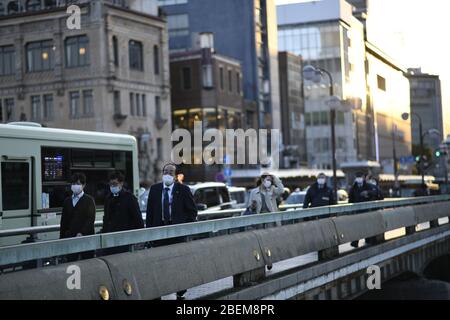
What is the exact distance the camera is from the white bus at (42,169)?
18.2m

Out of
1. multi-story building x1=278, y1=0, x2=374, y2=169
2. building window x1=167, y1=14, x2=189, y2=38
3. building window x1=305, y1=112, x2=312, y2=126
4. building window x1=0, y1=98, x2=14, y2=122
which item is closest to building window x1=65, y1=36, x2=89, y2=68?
building window x1=0, y1=98, x2=14, y2=122

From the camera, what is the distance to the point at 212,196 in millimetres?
28500

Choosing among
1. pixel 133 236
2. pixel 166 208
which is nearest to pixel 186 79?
pixel 166 208

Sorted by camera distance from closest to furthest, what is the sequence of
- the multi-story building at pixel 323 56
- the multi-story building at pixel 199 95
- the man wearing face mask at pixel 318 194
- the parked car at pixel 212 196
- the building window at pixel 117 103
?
the man wearing face mask at pixel 318 194, the parked car at pixel 212 196, the building window at pixel 117 103, the multi-story building at pixel 199 95, the multi-story building at pixel 323 56

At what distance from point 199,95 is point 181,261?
67697mm

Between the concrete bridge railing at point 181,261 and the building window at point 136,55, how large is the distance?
51.9 m

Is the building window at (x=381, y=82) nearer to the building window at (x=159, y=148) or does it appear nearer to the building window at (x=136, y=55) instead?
the building window at (x=159, y=148)

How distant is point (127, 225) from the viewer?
41.6 ft

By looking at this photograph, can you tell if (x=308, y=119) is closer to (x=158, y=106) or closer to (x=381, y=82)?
(x=381, y=82)

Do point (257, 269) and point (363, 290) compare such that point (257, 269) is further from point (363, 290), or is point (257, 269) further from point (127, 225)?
point (363, 290)

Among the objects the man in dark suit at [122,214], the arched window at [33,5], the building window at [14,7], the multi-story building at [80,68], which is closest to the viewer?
the man in dark suit at [122,214]

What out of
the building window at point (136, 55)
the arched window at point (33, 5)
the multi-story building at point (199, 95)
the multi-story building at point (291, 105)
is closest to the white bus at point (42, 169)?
the building window at point (136, 55)

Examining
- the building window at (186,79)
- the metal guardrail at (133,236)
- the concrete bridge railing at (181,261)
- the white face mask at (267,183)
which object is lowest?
the concrete bridge railing at (181,261)

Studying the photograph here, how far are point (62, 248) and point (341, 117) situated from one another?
379ft
